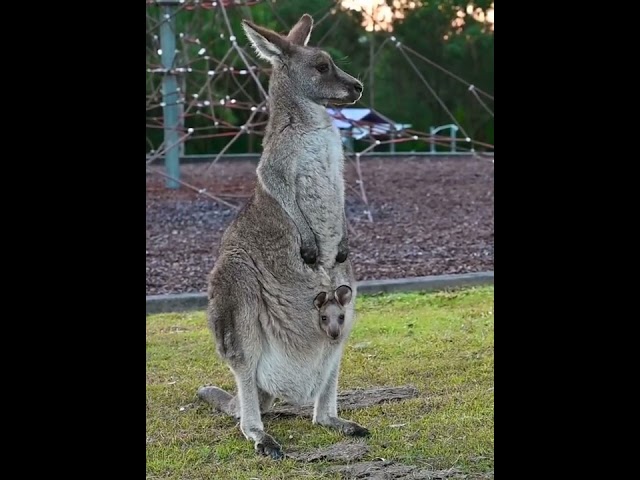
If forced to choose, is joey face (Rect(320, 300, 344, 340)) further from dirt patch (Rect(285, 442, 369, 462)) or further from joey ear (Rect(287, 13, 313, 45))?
joey ear (Rect(287, 13, 313, 45))

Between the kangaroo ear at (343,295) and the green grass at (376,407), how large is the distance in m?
0.55

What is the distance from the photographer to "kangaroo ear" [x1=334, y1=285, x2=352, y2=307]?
3.70m

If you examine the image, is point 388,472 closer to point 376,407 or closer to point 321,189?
point 376,407

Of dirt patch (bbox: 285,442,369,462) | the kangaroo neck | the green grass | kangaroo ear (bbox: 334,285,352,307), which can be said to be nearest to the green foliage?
the green grass

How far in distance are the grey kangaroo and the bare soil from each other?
3.09 metres

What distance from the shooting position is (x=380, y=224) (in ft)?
29.5

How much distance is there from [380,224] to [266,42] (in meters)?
5.31

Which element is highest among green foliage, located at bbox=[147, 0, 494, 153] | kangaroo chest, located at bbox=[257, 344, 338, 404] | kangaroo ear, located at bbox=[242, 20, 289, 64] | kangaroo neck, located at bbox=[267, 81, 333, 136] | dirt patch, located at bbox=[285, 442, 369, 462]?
green foliage, located at bbox=[147, 0, 494, 153]

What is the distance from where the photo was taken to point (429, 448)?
3.41 metres

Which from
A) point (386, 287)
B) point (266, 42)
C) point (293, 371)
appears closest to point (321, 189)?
point (266, 42)

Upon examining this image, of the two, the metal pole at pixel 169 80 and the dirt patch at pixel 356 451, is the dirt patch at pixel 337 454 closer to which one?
the dirt patch at pixel 356 451
